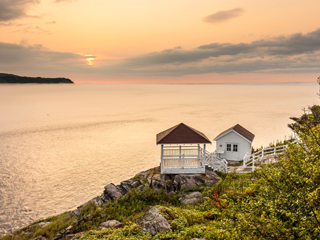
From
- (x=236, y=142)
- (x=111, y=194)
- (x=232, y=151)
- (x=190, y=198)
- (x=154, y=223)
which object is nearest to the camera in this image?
(x=154, y=223)

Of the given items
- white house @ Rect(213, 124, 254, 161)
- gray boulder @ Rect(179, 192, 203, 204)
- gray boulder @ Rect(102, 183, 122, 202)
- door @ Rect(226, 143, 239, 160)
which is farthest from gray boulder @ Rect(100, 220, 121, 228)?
door @ Rect(226, 143, 239, 160)

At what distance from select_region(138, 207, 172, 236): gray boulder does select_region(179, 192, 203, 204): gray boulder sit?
17.4 ft

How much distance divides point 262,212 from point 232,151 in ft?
62.3

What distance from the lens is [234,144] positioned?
2530 centimetres

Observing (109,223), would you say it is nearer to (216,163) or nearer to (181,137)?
(181,137)

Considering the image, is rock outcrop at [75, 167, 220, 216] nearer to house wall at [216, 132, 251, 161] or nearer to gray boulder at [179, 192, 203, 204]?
gray boulder at [179, 192, 203, 204]

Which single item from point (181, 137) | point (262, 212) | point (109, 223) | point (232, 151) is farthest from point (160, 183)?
point (262, 212)

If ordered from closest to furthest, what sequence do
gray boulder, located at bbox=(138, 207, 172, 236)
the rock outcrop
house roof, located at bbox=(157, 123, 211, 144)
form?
1. gray boulder, located at bbox=(138, 207, 172, 236)
2. the rock outcrop
3. house roof, located at bbox=(157, 123, 211, 144)

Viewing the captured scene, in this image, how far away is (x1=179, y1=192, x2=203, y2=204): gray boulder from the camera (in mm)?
15353

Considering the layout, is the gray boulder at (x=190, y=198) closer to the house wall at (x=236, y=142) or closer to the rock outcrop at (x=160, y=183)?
the rock outcrop at (x=160, y=183)

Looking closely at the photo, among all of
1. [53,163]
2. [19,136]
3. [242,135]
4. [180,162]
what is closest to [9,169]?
[53,163]

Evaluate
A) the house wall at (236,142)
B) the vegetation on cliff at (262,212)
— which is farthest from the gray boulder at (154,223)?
the house wall at (236,142)

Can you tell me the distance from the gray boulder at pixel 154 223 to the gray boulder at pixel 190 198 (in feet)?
17.4

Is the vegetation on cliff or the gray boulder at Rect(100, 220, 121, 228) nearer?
the vegetation on cliff
